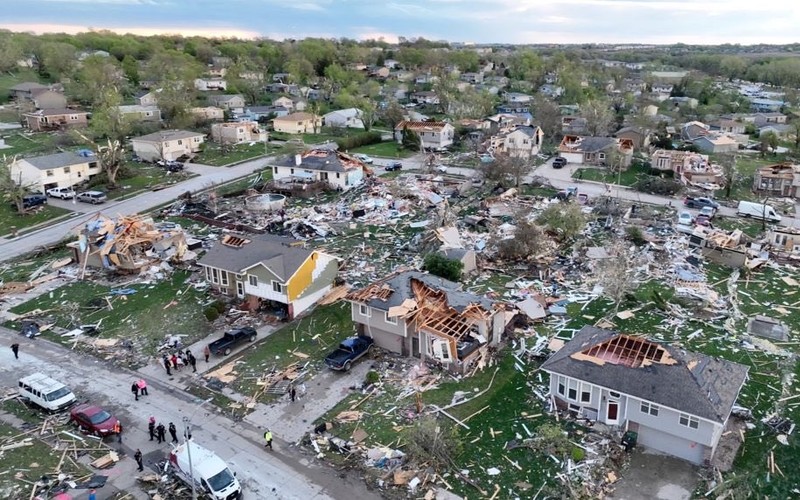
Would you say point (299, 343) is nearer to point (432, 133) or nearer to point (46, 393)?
point (46, 393)

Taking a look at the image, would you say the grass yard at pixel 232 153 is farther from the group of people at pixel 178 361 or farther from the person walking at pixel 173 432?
the person walking at pixel 173 432

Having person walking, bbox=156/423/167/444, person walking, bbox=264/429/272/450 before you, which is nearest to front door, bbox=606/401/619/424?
person walking, bbox=264/429/272/450

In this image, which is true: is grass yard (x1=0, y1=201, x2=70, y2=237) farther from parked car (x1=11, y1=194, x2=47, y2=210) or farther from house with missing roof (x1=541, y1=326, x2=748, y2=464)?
house with missing roof (x1=541, y1=326, x2=748, y2=464)

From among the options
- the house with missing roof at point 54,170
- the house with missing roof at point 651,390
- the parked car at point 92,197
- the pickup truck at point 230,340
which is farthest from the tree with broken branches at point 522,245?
the house with missing roof at point 54,170

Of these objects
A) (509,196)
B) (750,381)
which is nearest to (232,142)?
(509,196)

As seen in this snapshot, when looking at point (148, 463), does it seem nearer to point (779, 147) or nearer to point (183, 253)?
point (183, 253)

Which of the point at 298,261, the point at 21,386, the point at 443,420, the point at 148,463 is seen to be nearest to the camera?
the point at 148,463

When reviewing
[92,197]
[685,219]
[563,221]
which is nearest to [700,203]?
[685,219]
